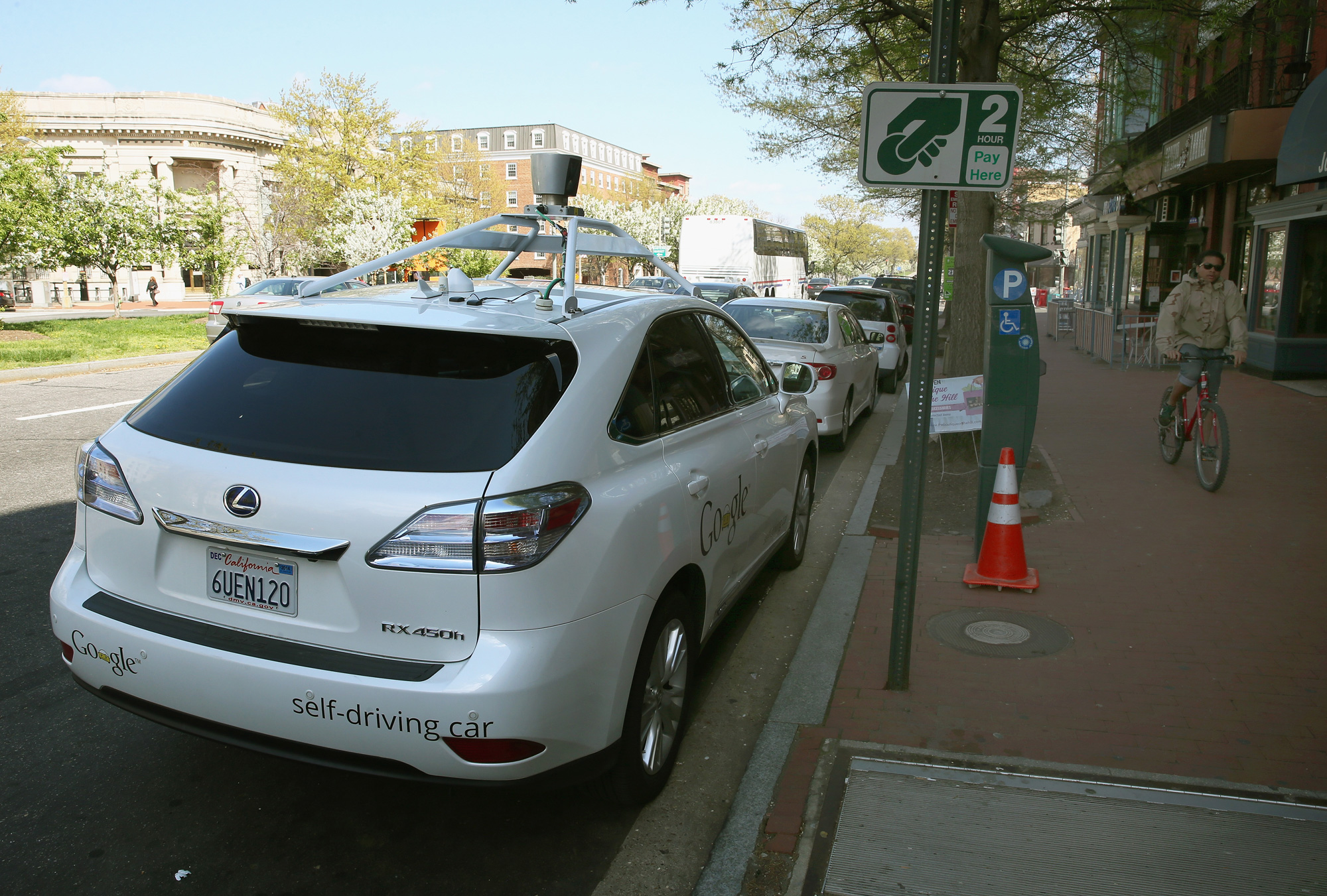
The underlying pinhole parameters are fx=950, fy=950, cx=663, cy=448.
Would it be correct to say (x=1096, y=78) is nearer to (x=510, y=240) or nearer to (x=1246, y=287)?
(x=1246, y=287)

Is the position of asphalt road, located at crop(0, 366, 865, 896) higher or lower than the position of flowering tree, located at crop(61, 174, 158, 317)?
lower

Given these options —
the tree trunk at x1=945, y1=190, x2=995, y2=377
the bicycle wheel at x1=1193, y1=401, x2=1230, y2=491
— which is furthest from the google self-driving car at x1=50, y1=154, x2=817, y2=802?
the tree trunk at x1=945, y1=190, x2=995, y2=377

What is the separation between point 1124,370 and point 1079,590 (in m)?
14.6

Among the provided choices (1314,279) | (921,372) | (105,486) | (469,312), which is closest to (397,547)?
(469,312)

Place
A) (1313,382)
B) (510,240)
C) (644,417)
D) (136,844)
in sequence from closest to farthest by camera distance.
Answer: (136,844) → (644,417) → (510,240) → (1313,382)

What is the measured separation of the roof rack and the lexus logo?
991 mm

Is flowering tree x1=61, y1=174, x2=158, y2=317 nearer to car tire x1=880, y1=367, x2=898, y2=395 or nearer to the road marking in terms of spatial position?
the road marking

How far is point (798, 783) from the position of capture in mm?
3447

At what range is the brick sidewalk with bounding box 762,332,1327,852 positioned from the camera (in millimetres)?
3689

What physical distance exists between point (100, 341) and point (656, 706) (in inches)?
887

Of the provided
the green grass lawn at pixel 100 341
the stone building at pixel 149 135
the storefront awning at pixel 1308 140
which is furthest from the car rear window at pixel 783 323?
the stone building at pixel 149 135

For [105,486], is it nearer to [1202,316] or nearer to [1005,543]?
[1005,543]

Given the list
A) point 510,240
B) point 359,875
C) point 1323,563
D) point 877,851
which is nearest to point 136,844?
point 359,875

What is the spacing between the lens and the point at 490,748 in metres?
2.64
